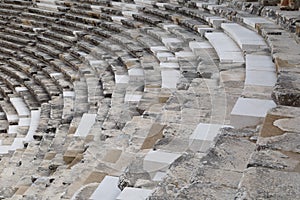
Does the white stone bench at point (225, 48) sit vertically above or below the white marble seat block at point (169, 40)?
above

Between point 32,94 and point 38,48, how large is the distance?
1.87 m

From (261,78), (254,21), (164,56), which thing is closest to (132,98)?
(164,56)

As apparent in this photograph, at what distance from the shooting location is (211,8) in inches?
302

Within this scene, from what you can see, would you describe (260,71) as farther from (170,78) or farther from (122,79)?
(122,79)

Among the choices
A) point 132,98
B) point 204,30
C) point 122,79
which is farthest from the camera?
point 204,30

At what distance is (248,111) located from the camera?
350 cm

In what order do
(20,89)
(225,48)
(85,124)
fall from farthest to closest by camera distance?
(20,89) < (225,48) < (85,124)

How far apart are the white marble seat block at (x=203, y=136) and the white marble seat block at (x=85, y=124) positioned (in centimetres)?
173

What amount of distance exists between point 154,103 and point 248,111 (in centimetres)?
152

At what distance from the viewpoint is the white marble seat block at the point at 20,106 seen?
7719 mm

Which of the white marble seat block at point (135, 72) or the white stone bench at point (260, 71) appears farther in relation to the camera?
the white marble seat block at point (135, 72)

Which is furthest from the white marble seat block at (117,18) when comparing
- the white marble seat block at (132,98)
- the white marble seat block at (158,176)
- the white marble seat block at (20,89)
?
the white marble seat block at (158,176)

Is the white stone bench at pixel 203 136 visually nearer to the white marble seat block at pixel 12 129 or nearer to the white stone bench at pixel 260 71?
the white stone bench at pixel 260 71

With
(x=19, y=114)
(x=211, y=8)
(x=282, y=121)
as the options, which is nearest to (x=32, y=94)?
(x=19, y=114)
